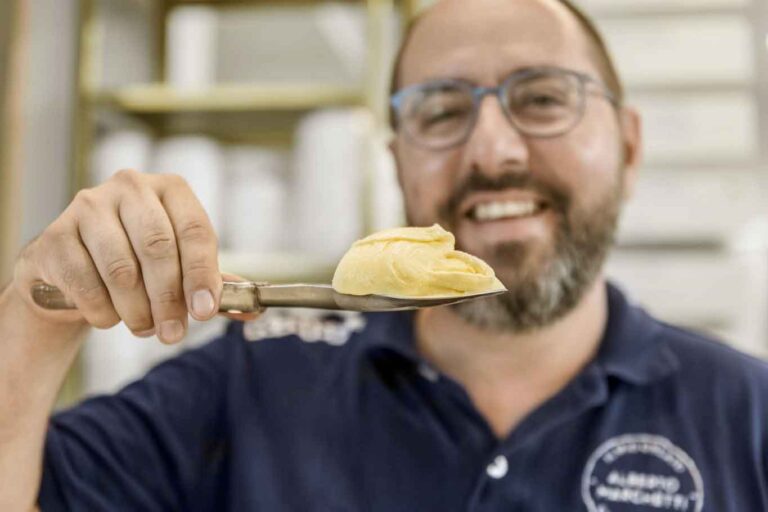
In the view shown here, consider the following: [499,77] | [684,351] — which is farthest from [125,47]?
[684,351]

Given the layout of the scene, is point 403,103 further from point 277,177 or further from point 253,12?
point 253,12

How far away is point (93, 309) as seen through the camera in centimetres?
60

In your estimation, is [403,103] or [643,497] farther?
[403,103]

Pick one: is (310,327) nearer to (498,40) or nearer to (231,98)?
(498,40)

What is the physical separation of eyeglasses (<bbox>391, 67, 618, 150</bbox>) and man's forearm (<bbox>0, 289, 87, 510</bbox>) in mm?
554

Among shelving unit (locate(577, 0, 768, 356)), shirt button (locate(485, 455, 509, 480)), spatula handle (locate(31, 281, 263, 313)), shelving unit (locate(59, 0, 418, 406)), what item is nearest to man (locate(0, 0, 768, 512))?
shirt button (locate(485, 455, 509, 480))

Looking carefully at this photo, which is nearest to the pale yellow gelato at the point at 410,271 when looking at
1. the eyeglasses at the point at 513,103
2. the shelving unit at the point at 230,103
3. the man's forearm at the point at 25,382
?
the man's forearm at the point at 25,382

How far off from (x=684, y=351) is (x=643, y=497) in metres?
0.25

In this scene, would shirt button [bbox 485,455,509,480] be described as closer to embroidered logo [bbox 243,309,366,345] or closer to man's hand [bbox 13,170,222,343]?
embroidered logo [bbox 243,309,366,345]

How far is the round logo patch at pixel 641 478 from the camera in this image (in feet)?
2.88

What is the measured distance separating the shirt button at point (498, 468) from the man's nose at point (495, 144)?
38 centimetres

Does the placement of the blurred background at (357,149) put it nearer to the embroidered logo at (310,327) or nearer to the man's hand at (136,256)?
the embroidered logo at (310,327)

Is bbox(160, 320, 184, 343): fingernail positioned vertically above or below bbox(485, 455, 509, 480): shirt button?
above

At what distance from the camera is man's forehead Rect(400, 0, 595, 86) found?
3.34 feet
